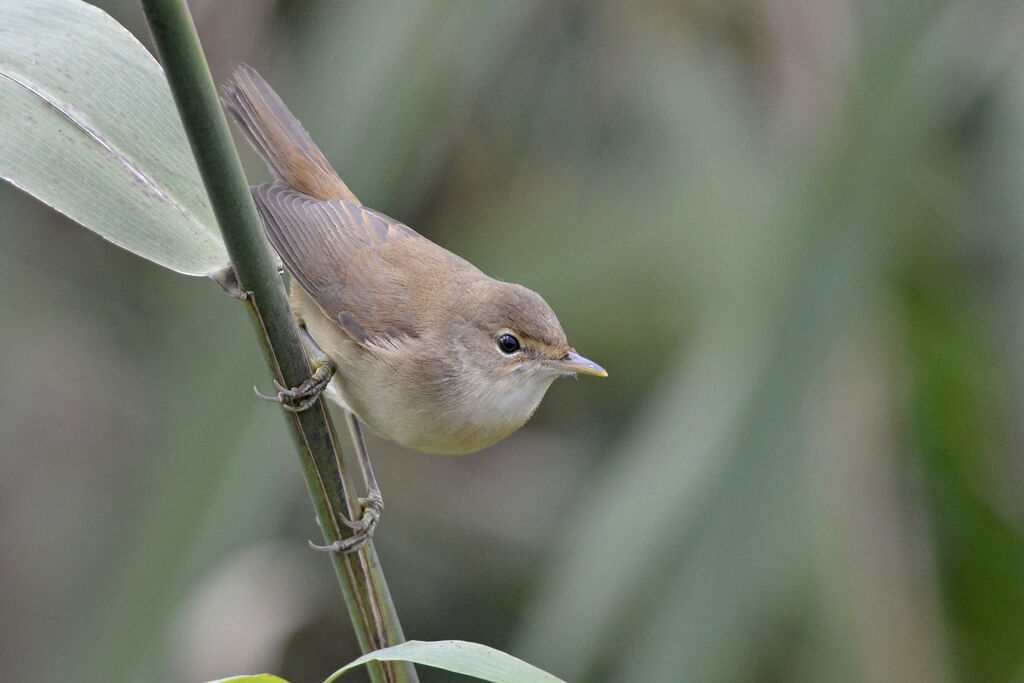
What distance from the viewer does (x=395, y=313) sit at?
247 cm

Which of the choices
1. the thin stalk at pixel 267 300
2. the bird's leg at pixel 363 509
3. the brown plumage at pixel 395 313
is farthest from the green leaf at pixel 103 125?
the brown plumage at pixel 395 313

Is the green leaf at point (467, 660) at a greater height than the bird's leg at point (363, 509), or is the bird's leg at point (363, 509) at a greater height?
the green leaf at point (467, 660)

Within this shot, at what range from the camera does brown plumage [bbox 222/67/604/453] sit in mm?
2316

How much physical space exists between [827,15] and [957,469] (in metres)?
1.49

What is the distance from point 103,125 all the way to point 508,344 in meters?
1.11

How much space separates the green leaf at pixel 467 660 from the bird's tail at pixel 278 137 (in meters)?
1.65

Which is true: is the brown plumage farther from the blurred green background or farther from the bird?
the blurred green background

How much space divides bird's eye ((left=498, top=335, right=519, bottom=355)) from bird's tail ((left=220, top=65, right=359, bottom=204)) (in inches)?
23.9

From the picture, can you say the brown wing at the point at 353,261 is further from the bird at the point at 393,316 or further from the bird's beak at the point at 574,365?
the bird's beak at the point at 574,365

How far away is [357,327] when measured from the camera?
241 cm

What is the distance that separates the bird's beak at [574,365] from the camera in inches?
89.4

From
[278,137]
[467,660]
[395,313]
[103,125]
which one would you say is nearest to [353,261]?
[395,313]

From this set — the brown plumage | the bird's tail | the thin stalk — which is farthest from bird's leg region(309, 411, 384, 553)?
the bird's tail

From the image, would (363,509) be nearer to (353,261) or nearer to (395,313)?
(395,313)
